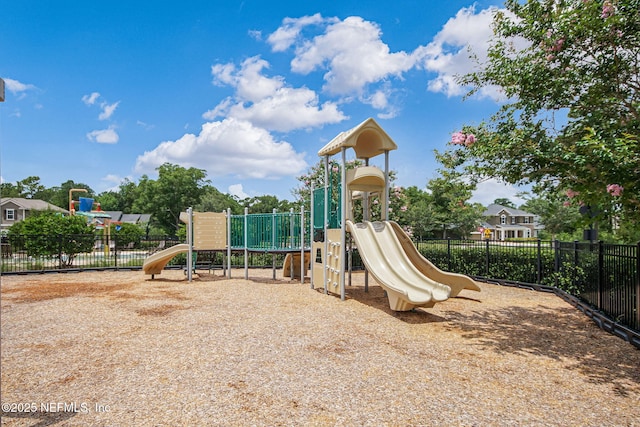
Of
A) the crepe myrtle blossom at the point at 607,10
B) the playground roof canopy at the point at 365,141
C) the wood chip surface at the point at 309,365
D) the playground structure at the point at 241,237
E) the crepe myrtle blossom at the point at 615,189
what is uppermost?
the crepe myrtle blossom at the point at 607,10

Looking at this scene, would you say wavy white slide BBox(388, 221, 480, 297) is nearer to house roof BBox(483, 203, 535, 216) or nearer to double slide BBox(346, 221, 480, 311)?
double slide BBox(346, 221, 480, 311)

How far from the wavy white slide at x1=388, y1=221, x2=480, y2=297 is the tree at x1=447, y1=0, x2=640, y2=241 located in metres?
2.59

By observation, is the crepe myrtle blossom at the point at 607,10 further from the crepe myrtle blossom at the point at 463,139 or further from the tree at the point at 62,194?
the tree at the point at 62,194

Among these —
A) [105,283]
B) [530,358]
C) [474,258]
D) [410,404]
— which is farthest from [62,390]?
[474,258]

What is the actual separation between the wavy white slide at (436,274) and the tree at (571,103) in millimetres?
2593

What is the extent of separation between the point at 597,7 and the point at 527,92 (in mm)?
1300

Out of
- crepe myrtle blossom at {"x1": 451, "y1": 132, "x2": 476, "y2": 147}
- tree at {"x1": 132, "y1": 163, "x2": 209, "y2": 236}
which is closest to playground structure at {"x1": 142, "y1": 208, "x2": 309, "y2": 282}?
crepe myrtle blossom at {"x1": 451, "y1": 132, "x2": 476, "y2": 147}

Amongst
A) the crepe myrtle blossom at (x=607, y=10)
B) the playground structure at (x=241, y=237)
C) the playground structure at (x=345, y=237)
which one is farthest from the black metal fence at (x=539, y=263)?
the crepe myrtle blossom at (x=607, y=10)

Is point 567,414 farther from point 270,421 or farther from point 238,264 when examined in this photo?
point 238,264

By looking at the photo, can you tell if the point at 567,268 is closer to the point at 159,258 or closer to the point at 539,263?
the point at 539,263

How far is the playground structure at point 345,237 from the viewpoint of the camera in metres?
8.05

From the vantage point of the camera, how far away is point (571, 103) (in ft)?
20.6

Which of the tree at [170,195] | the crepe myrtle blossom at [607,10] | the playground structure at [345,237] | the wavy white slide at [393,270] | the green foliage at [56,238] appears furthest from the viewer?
the tree at [170,195]

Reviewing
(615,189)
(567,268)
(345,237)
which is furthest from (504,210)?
(615,189)
